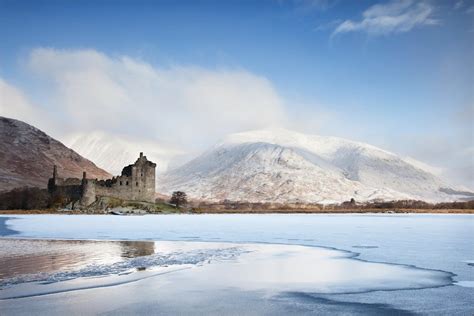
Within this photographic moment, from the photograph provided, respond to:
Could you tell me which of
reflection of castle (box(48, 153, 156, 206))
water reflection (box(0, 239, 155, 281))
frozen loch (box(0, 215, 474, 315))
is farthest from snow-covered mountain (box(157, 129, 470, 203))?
frozen loch (box(0, 215, 474, 315))

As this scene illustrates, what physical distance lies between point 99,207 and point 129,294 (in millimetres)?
62018

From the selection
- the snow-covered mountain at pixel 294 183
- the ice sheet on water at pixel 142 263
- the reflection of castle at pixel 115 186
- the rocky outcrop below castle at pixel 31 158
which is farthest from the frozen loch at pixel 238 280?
the snow-covered mountain at pixel 294 183

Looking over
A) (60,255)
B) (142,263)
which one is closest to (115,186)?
(60,255)

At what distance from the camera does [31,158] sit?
490 feet

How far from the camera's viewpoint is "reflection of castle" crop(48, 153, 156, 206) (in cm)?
7031

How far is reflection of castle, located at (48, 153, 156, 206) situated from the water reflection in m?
53.7

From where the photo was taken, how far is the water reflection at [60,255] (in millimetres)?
11477

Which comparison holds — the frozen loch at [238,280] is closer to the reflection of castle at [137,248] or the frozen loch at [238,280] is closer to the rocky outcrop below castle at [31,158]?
the reflection of castle at [137,248]

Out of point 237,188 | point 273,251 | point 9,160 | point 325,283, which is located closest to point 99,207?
point 273,251

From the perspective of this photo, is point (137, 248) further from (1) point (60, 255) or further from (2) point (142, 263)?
(2) point (142, 263)

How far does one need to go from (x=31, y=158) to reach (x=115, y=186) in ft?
287

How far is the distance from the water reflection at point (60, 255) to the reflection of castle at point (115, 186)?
53.7m

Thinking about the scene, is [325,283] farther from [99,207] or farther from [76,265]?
[99,207]

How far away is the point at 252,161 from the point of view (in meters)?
194
